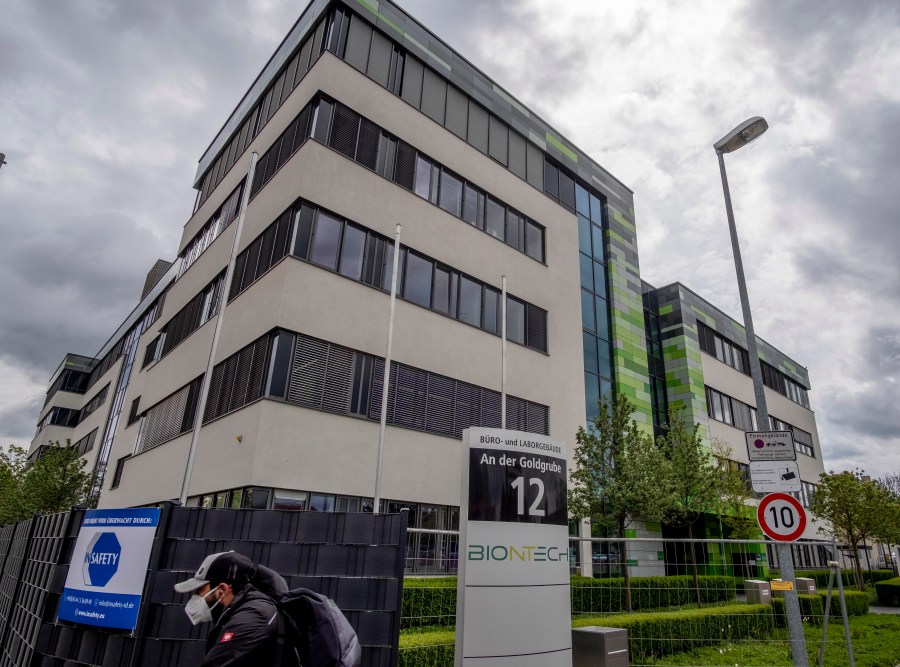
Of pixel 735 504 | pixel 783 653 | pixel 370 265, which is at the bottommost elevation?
pixel 783 653

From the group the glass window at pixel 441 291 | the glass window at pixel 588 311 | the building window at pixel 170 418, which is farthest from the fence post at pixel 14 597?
the glass window at pixel 588 311

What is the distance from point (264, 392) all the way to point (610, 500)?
1142cm

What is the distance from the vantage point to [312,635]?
3330 millimetres

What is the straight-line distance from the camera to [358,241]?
17234 millimetres

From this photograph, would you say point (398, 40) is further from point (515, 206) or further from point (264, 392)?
point (264, 392)

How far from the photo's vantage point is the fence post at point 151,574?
18.7ft

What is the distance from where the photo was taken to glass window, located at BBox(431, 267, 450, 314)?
18875 millimetres

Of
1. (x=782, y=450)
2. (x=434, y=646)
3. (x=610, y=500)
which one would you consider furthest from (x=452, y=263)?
(x=434, y=646)

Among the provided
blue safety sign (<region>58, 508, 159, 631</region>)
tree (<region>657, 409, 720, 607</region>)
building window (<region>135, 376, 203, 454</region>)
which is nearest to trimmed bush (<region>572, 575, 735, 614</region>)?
blue safety sign (<region>58, 508, 159, 631</region>)

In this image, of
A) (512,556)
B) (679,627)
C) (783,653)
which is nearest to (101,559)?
(512,556)

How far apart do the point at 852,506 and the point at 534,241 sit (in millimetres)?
24595

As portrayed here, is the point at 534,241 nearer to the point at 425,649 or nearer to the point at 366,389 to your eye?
the point at 366,389

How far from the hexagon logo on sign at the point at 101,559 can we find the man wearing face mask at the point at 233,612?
337cm

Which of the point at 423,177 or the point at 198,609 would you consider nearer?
the point at 198,609
